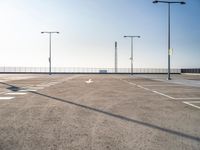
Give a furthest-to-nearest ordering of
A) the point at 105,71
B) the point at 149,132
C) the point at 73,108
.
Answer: the point at 105,71
the point at 73,108
the point at 149,132

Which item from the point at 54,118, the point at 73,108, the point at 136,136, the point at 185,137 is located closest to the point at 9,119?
the point at 54,118

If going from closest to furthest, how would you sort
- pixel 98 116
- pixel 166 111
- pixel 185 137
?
pixel 185 137
pixel 98 116
pixel 166 111

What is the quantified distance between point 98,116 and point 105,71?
236 feet

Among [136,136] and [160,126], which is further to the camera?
[160,126]

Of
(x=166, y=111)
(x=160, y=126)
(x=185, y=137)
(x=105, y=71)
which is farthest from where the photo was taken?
(x=105, y=71)

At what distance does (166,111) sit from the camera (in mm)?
8391

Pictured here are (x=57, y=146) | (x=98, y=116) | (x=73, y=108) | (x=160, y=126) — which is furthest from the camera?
(x=73, y=108)

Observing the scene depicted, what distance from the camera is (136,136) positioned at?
17.5 feet

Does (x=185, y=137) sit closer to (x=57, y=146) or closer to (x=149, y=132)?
(x=149, y=132)

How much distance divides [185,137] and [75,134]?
7.82 ft

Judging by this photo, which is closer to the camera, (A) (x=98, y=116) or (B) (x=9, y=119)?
(B) (x=9, y=119)

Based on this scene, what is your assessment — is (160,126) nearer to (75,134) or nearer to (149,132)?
(149,132)

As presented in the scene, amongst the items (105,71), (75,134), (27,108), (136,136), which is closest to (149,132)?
(136,136)

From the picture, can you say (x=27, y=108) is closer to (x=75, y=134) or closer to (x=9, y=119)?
(x=9, y=119)
